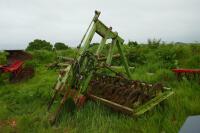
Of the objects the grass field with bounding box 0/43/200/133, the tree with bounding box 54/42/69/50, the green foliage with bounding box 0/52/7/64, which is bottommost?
the grass field with bounding box 0/43/200/133

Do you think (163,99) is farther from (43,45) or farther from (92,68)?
(43,45)

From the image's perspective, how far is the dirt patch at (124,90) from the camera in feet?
18.0

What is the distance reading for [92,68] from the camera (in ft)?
19.7

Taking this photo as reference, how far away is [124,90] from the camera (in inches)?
233

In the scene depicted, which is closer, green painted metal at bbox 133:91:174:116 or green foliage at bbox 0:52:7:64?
green painted metal at bbox 133:91:174:116

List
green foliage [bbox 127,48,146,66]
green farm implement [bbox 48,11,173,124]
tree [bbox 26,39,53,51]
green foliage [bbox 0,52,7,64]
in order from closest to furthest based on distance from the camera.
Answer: green farm implement [bbox 48,11,173,124], green foliage [bbox 127,48,146,66], green foliage [bbox 0,52,7,64], tree [bbox 26,39,53,51]

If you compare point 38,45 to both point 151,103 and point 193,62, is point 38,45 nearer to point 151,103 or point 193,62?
point 193,62

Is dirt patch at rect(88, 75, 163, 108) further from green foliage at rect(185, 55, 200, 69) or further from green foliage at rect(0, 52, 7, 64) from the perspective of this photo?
green foliage at rect(0, 52, 7, 64)

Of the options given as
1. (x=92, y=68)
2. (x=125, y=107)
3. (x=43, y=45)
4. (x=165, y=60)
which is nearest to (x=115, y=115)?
(x=125, y=107)

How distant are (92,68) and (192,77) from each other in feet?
10.5

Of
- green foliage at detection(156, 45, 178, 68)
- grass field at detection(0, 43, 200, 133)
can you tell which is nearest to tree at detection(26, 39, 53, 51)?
green foliage at detection(156, 45, 178, 68)

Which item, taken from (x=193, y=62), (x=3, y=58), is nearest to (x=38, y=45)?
(x=3, y=58)

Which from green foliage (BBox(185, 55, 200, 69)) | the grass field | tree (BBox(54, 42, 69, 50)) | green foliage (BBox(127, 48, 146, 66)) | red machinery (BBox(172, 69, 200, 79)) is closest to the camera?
the grass field

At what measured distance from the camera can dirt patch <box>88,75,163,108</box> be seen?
5.48 meters
